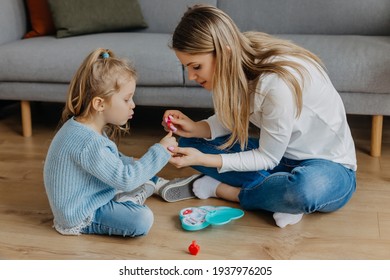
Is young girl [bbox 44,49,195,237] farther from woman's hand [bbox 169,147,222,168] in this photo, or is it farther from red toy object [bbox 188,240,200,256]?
red toy object [bbox 188,240,200,256]

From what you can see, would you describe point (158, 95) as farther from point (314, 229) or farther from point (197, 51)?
point (314, 229)

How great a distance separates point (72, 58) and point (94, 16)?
1.22 ft

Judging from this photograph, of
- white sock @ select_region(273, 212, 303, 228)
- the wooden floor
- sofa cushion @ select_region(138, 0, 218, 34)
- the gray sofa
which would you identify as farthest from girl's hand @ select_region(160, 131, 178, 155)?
sofa cushion @ select_region(138, 0, 218, 34)

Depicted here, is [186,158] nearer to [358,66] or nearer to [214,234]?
[214,234]

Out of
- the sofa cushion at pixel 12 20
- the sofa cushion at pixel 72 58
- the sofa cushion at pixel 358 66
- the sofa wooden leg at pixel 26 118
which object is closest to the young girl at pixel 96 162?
the sofa cushion at pixel 72 58

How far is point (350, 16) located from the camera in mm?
2785

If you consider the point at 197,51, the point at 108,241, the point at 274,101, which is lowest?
the point at 108,241

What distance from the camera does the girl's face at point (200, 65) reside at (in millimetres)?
1761

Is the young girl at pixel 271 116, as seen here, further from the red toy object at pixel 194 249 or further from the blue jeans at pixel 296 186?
the red toy object at pixel 194 249

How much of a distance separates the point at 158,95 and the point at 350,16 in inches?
38.4

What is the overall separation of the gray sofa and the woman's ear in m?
0.70

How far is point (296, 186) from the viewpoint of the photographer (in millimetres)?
1800

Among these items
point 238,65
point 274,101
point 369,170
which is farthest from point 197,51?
point 369,170

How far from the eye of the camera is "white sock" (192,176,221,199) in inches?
81.6
